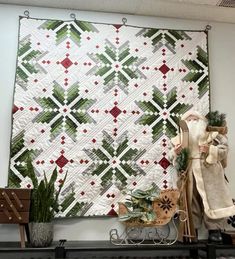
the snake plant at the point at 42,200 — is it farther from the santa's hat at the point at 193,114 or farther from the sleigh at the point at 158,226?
the santa's hat at the point at 193,114

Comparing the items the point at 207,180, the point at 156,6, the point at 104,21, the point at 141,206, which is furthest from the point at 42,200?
the point at 156,6

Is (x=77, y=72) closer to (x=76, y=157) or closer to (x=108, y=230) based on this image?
(x=76, y=157)

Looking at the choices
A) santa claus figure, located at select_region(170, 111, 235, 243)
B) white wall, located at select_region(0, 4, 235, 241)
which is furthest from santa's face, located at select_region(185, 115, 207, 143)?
white wall, located at select_region(0, 4, 235, 241)

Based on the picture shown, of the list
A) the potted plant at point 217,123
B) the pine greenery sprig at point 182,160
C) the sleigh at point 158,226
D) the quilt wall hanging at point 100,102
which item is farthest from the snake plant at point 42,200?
the potted plant at point 217,123

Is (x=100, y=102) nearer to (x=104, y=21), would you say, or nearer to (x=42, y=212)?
(x=104, y=21)

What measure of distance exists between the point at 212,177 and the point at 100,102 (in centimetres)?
89

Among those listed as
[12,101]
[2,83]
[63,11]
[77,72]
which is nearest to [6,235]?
[12,101]

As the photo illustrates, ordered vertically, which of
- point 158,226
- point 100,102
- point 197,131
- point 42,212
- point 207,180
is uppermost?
point 100,102

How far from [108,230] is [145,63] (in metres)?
1.17

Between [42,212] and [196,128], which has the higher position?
[196,128]

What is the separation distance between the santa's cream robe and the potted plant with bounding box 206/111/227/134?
4 cm

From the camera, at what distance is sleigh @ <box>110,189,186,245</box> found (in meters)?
1.90

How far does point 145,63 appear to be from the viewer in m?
2.28

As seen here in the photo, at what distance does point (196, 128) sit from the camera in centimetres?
211
